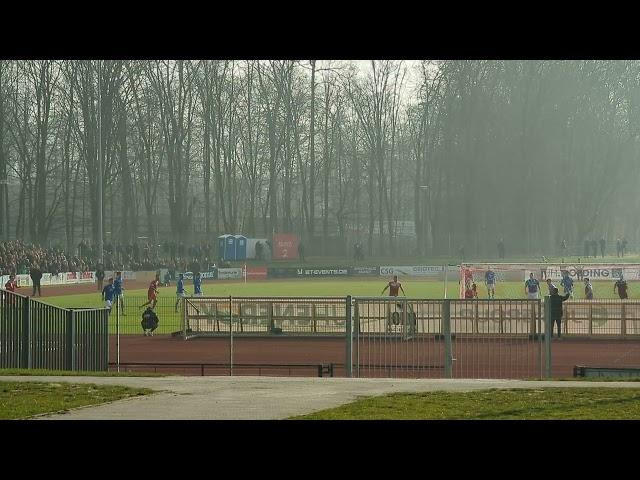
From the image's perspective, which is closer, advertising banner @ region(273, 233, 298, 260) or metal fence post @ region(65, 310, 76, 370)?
metal fence post @ region(65, 310, 76, 370)

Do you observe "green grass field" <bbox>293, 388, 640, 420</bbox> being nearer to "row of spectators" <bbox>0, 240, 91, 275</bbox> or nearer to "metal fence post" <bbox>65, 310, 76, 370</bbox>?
"metal fence post" <bbox>65, 310, 76, 370</bbox>

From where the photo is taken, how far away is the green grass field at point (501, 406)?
1334 centimetres

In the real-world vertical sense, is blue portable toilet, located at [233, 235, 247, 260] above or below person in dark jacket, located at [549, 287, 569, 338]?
above

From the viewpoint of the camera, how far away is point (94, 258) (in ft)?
270

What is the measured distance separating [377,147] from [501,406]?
92.7 metres

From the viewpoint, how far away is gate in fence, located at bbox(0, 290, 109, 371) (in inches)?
770

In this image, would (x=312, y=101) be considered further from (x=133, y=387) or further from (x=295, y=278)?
(x=133, y=387)

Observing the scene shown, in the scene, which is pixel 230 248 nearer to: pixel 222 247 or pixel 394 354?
pixel 222 247

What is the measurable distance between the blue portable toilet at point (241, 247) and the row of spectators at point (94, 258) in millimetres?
2281

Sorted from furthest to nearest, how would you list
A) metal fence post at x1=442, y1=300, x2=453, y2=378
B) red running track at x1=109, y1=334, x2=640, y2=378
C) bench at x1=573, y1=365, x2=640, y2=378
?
red running track at x1=109, y1=334, x2=640, y2=378
bench at x1=573, y1=365, x2=640, y2=378
metal fence post at x1=442, y1=300, x2=453, y2=378

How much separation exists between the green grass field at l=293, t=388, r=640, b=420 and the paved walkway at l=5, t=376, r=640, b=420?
0.53m

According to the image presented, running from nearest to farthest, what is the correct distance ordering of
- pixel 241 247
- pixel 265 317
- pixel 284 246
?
pixel 265 317
pixel 241 247
pixel 284 246

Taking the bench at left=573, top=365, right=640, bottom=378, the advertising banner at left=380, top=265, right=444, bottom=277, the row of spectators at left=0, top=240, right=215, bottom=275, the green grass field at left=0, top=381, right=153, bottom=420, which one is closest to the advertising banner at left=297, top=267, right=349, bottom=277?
the advertising banner at left=380, top=265, right=444, bottom=277

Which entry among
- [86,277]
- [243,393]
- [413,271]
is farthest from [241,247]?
[243,393]
